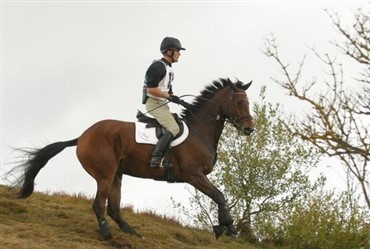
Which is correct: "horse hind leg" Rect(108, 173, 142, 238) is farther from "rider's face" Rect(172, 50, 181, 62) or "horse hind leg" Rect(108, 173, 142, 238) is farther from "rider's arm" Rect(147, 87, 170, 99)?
"rider's face" Rect(172, 50, 181, 62)

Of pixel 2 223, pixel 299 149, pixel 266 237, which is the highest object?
pixel 299 149

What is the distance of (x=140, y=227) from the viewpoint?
1277 centimetres

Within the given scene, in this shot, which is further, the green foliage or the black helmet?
the green foliage

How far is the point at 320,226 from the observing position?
14.6 m

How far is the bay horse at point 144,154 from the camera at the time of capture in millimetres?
10992

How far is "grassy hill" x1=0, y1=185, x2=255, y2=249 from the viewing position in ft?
33.3

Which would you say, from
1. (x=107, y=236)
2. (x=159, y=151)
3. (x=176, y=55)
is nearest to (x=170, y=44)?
(x=176, y=55)

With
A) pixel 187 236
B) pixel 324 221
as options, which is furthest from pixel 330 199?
pixel 187 236

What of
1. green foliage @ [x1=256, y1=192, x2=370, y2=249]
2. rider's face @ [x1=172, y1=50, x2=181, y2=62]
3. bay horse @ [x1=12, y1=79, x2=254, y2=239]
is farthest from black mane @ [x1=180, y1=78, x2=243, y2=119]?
green foliage @ [x1=256, y1=192, x2=370, y2=249]

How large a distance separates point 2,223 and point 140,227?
3.12 m

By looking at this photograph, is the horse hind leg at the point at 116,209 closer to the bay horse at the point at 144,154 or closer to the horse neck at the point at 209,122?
the bay horse at the point at 144,154

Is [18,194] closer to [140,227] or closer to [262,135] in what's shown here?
[140,227]

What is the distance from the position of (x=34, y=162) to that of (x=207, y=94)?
3.74m

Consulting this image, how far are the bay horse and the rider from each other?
42 cm
